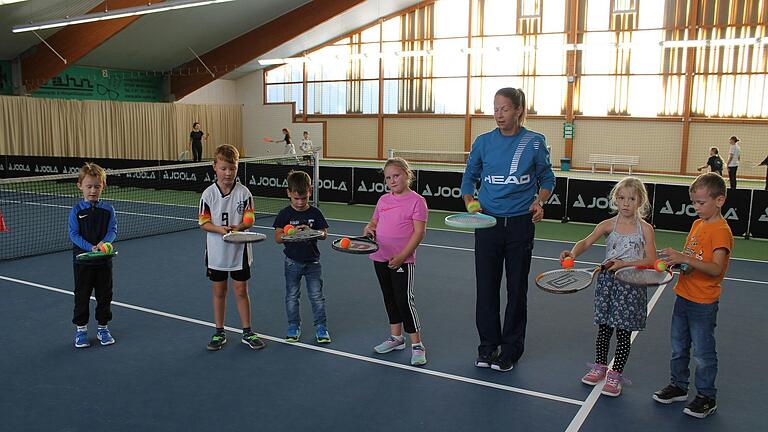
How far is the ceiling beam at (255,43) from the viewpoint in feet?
86.3

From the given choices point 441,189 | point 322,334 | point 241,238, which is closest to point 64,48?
point 441,189

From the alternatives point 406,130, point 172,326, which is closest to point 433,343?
point 172,326

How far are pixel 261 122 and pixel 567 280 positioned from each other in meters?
31.7

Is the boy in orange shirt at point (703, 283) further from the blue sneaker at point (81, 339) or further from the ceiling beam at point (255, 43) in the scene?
the ceiling beam at point (255, 43)

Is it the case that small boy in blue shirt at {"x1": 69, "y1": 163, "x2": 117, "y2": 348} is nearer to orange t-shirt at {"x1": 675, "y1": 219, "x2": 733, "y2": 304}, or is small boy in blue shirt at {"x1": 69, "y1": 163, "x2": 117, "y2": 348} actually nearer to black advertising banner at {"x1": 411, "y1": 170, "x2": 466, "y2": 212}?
orange t-shirt at {"x1": 675, "y1": 219, "x2": 733, "y2": 304}

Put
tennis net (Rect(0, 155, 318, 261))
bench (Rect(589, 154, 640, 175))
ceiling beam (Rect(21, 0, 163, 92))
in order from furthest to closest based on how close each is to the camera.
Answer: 1. bench (Rect(589, 154, 640, 175))
2. ceiling beam (Rect(21, 0, 163, 92))
3. tennis net (Rect(0, 155, 318, 261))

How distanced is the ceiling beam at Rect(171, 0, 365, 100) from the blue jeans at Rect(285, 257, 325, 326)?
22242 millimetres

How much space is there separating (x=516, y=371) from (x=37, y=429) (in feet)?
10.8

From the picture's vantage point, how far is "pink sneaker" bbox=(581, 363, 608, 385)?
15.1 feet

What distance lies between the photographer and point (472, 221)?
441 cm

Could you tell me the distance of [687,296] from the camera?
409 centimetres

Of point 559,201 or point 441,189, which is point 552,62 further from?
point 559,201

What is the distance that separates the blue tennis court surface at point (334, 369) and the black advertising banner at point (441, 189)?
6.88m

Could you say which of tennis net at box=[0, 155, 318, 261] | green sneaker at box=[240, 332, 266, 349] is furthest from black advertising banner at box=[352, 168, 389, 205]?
green sneaker at box=[240, 332, 266, 349]
